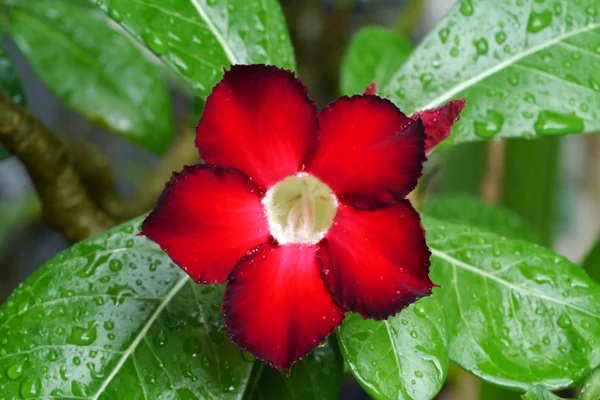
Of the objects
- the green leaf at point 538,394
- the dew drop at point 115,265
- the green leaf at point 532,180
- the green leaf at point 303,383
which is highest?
the dew drop at point 115,265

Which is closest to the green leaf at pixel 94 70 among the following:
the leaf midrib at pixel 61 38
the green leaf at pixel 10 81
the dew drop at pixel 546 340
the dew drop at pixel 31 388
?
the leaf midrib at pixel 61 38

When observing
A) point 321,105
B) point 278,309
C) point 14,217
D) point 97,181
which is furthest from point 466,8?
point 14,217

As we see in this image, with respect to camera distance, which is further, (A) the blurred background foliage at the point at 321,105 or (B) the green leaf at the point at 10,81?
(A) the blurred background foliage at the point at 321,105

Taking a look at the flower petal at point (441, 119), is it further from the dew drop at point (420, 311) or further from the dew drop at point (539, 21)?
the dew drop at point (539, 21)

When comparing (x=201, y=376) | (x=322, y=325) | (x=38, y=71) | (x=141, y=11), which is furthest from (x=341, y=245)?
(x=38, y=71)

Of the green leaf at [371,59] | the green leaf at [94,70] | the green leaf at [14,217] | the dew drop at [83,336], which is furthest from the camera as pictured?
the green leaf at [14,217]

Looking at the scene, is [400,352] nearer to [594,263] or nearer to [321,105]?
[594,263]

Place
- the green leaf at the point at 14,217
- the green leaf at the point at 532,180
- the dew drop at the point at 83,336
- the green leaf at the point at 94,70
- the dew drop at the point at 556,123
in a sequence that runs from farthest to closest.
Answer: the green leaf at the point at 14,217, the green leaf at the point at 532,180, the green leaf at the point at 94,70, the dew drop at the point at 556,123, the dew drop at the point at 83,336

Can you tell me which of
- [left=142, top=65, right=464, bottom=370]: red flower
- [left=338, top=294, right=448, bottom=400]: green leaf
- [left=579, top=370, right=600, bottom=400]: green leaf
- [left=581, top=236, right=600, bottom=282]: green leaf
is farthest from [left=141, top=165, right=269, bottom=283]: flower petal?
[left=581, top=236, right=600, bottom=282]: green leaf
